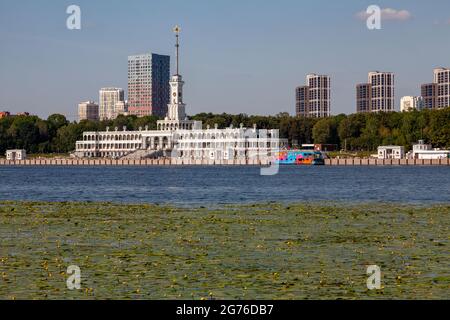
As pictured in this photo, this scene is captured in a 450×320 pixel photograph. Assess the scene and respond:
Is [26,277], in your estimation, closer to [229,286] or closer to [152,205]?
[229,286]

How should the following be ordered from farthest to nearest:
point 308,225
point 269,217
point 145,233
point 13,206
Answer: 1. point 13,206
2. point 269,217
3. point 308,225
4. point 145,233

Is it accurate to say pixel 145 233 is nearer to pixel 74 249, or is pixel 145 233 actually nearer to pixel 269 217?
pixel 74 249

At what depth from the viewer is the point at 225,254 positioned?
39.2m

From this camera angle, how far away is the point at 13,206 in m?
71.9

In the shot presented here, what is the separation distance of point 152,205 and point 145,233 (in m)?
25.7

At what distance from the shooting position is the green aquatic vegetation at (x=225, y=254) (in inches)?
1208

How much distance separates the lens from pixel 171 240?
44.8 meters

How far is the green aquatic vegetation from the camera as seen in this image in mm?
30688

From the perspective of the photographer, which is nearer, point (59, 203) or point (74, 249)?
point (74, 249)

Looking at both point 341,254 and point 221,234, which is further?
point 221,234
